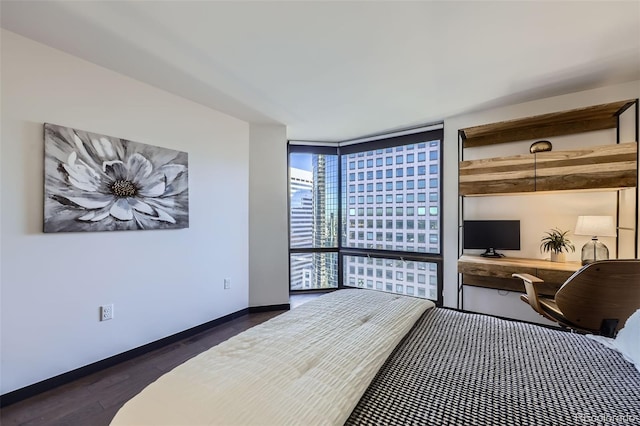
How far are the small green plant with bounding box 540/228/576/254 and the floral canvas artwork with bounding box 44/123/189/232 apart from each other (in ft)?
12.1

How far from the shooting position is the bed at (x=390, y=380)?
0.76 meters

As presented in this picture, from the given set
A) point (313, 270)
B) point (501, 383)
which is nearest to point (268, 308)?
point (313, 270)

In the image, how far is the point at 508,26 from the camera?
174cm

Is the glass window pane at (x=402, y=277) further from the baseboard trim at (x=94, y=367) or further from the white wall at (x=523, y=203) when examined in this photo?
the baseboard trim at (x=94, y=367)

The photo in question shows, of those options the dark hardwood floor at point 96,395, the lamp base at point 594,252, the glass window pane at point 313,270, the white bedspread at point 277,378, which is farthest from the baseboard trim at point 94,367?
the lamp base at point 594,252

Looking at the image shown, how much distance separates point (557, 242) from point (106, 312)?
4140 mm

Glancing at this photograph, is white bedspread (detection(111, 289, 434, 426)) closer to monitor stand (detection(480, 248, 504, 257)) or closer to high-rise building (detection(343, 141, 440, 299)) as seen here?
monitor stand (detection(480, 248, 504, 257))

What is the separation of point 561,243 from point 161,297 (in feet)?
12.9

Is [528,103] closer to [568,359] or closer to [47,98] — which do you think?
[568,359]

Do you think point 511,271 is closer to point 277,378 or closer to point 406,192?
point 406,192

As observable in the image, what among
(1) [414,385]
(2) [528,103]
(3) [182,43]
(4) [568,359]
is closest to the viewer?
(1) [414,385]

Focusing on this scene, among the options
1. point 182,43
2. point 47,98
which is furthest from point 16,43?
point 182,43

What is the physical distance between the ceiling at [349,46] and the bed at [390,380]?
1.79m

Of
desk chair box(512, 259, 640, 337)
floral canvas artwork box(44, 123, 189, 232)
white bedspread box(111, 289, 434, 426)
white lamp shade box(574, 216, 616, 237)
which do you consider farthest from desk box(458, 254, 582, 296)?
floral canvas artwork box(44, 123, 189, 232)
